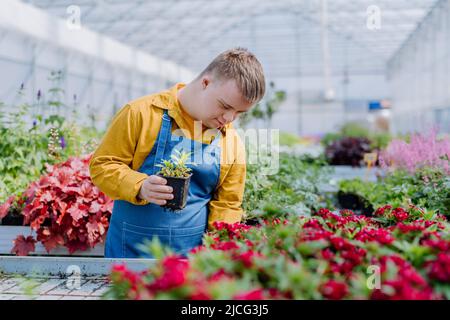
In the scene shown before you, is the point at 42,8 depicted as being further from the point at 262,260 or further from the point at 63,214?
the point at 262,260

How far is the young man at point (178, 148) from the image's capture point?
1446 millimetres

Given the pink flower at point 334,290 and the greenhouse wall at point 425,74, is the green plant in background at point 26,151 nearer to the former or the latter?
the pink flower at point 334,290

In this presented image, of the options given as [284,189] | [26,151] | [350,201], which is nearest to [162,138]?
[284,189]

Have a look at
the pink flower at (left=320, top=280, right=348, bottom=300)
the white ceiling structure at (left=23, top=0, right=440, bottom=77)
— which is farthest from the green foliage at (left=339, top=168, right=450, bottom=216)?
the white ceiling structure at (left=23, top=0, right=440, bottom=77)

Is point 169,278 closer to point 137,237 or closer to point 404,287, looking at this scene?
point 404,287

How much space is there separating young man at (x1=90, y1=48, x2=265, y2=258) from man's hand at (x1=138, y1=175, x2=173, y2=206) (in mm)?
46

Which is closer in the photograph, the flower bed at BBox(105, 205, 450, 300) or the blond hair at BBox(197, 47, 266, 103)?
the flower bed at BBox(105, 205, 450, 300)

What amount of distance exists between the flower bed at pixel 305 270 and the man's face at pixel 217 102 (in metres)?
0.45

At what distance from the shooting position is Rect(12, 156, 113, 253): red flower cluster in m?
2.58

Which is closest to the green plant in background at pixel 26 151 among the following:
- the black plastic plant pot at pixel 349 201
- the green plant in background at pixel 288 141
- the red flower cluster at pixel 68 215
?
the red flower cluster at pixel 68 215

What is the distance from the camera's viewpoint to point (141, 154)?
5.24 ft

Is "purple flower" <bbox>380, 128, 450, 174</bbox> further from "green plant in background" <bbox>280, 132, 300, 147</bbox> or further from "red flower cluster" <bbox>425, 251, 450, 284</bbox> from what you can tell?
"green plant in background" <bbox>280, 132, 300, 147</bbox>

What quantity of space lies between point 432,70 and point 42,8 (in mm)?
9815

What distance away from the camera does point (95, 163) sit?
1.54 meters
